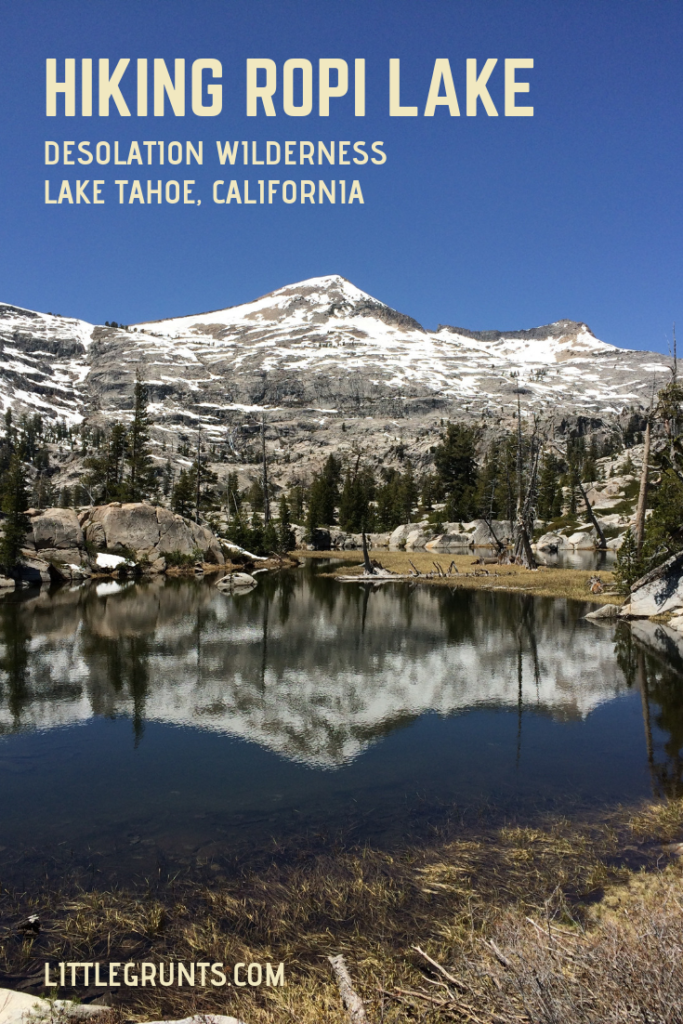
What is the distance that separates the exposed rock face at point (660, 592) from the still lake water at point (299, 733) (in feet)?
12.3

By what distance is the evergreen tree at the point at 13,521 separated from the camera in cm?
4897

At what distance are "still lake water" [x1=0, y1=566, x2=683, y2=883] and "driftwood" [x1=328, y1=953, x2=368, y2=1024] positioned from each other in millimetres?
3100

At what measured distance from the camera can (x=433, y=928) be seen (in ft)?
26.8

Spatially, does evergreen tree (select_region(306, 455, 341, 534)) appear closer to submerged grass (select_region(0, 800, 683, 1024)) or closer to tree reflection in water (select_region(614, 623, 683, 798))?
tree reflection in water (select_region(614, 623, 683, 798))

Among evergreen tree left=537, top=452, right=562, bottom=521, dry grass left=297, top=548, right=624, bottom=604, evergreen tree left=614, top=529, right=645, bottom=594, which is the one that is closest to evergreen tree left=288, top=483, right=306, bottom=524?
dry grass left=297, top=548, right=624, bottom=604

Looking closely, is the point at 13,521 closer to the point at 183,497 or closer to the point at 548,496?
the point at 183,497

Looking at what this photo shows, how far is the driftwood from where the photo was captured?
6.25 meters

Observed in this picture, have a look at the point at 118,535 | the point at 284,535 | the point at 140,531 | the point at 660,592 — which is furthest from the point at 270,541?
the point at 660,592

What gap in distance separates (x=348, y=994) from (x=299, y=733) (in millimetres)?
9763

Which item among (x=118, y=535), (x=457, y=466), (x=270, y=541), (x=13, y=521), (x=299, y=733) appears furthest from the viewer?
(x=457, y=466)

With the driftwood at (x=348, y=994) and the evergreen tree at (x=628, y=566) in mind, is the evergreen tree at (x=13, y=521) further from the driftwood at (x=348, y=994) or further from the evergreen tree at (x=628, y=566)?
the driftwood at (x=348, y=994)

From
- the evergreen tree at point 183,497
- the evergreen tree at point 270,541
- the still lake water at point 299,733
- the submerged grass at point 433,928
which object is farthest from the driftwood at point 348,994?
the evergreen tree at point 183,497

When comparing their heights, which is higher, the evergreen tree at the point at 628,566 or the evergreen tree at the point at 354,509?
the evergreen tree at the point at 354,509

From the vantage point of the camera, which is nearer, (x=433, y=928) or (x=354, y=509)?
(x=433, y=928)
